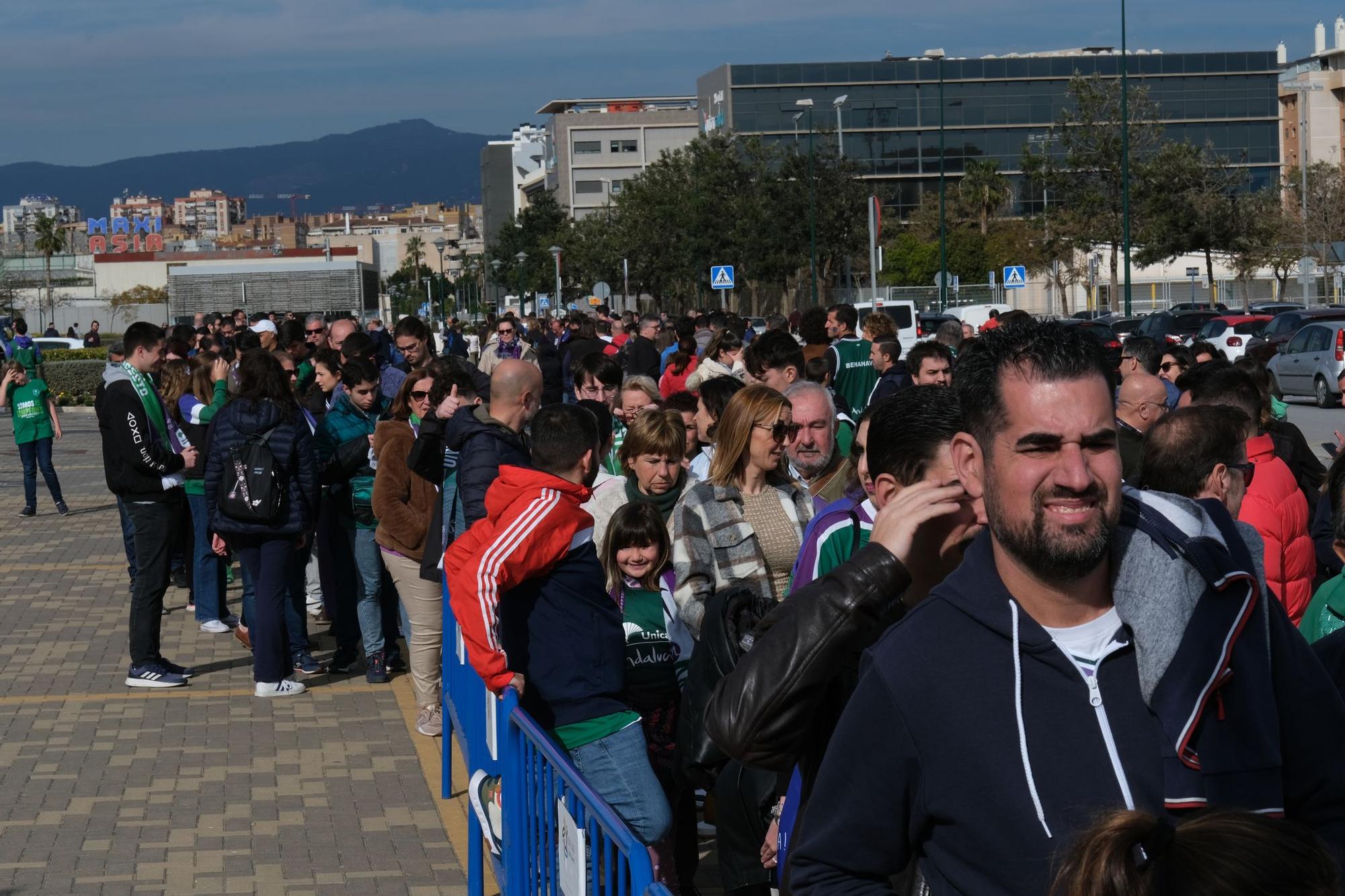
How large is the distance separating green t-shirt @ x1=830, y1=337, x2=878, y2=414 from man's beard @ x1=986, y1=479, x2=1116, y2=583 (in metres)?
9.57

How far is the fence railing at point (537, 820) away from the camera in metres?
3.29

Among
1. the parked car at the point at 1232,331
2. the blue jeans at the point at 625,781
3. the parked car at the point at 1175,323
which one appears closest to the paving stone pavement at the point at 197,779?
the blue jeans at the point at 625,781

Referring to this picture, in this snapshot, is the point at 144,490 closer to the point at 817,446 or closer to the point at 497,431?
the point at 497,431

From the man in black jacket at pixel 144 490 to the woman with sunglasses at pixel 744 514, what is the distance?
4994mm

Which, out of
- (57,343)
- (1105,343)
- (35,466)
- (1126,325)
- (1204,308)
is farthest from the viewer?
(1204,308)

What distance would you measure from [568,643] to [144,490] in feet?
17.5

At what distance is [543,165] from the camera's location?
6457 inches

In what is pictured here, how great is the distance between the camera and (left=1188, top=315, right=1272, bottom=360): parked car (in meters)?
35.7

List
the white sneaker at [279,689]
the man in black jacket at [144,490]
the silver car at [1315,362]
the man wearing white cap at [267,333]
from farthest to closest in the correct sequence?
1. the silver car at [1315,362]
2. the man wearing white cap at [267,333]
3. the man in black jacket at [144,490]
4. the white sneaker at [279,689]

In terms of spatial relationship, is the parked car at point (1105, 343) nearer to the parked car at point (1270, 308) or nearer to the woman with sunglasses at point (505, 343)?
the woman with sunglasses at point (505, 343)

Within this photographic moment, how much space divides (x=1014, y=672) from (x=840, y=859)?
39 centimetres

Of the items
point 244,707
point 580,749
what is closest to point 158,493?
point 244,707

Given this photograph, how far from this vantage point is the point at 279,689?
9.44 meters

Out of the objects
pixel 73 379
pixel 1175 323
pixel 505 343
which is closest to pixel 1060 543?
pixel 505 343
